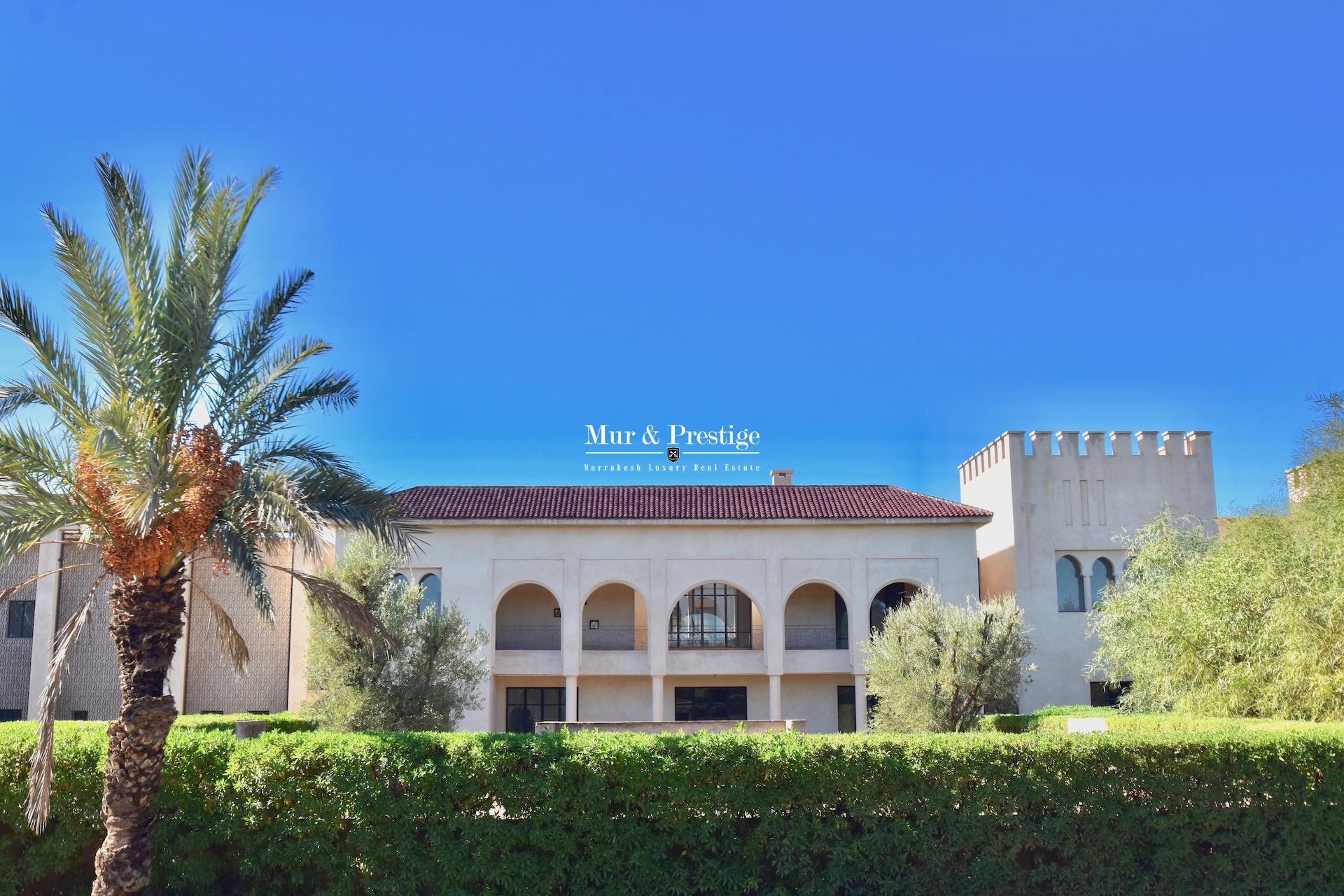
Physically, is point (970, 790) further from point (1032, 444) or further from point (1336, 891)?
Answer: point (1032, 444)

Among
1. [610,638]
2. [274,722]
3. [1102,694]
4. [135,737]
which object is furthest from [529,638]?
[135,737]

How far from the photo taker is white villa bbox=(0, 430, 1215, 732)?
1125 inches

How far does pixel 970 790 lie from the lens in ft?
34.1

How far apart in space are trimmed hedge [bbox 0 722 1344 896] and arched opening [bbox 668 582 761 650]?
2017 centimetres

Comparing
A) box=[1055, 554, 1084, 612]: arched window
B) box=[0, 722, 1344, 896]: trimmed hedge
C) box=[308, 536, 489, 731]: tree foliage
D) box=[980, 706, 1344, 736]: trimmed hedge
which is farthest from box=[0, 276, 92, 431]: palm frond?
box=[1055, 554, 1084, 612]: arched window

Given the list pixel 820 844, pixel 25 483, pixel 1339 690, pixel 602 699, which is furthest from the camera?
pixel 602 699

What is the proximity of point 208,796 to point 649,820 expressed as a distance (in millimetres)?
4515

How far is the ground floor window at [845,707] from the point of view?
29500mm

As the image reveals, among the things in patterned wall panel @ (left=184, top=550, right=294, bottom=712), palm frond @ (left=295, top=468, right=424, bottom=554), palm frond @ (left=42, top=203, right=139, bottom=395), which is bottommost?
patterned wall panel @ (left=184, top=550, right=294, bottom=712)

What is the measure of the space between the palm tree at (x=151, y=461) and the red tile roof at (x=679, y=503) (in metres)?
18.1

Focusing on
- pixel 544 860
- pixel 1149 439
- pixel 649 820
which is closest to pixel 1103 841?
pixel 649 820

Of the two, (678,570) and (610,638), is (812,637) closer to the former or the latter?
(678,570)

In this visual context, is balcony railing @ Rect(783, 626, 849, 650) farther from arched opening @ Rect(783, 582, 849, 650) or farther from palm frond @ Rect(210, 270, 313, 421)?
palm frond @ Rect(210, 270, 313, 421)

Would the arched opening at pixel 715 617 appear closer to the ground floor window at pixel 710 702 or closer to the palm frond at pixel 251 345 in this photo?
the ground floor window at pixel 710 702
